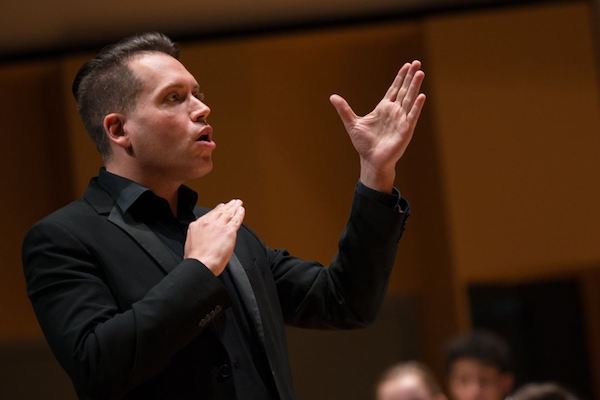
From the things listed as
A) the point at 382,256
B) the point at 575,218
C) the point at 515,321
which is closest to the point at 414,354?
the point at 515,321

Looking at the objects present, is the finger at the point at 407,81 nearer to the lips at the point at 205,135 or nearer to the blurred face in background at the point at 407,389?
the lips at the point at 205,135

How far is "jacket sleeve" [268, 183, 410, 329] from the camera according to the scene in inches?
74.4

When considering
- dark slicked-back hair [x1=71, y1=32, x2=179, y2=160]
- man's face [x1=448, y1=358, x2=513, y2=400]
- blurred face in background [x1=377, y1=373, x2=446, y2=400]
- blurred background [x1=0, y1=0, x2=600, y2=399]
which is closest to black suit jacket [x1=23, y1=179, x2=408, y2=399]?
dark slicked-back hair [x1=71, y1=32, x2=179, y2=160]

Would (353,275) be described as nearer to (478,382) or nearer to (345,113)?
(345,113)

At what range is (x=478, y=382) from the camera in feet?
13.9

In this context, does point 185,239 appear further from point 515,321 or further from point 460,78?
point 515,321

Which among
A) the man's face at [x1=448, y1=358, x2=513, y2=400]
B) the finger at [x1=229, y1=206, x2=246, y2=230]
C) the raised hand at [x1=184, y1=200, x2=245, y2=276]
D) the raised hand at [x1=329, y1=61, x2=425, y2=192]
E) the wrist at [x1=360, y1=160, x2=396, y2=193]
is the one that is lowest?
the man's face at [x1=448, y1=358, x2=513, y2=400]

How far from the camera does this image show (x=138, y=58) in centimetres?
196

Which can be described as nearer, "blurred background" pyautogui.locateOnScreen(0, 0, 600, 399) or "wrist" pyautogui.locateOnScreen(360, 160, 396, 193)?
"wrist" pyautogui.locateOnScreen(360, 160, 396, 193)

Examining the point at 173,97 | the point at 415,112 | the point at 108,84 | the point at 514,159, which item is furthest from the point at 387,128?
the point at 514,159

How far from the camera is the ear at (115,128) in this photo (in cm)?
192

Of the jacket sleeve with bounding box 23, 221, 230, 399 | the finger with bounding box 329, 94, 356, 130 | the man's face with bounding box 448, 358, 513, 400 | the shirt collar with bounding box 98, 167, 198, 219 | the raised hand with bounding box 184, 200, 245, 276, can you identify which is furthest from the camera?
the man's face with bounding box 448, 358, 513, 400

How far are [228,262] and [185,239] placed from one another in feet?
0.26

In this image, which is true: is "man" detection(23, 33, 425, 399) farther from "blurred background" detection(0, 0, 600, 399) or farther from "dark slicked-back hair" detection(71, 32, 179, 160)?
"blurred background" detection(0, 0, 600, 399)
